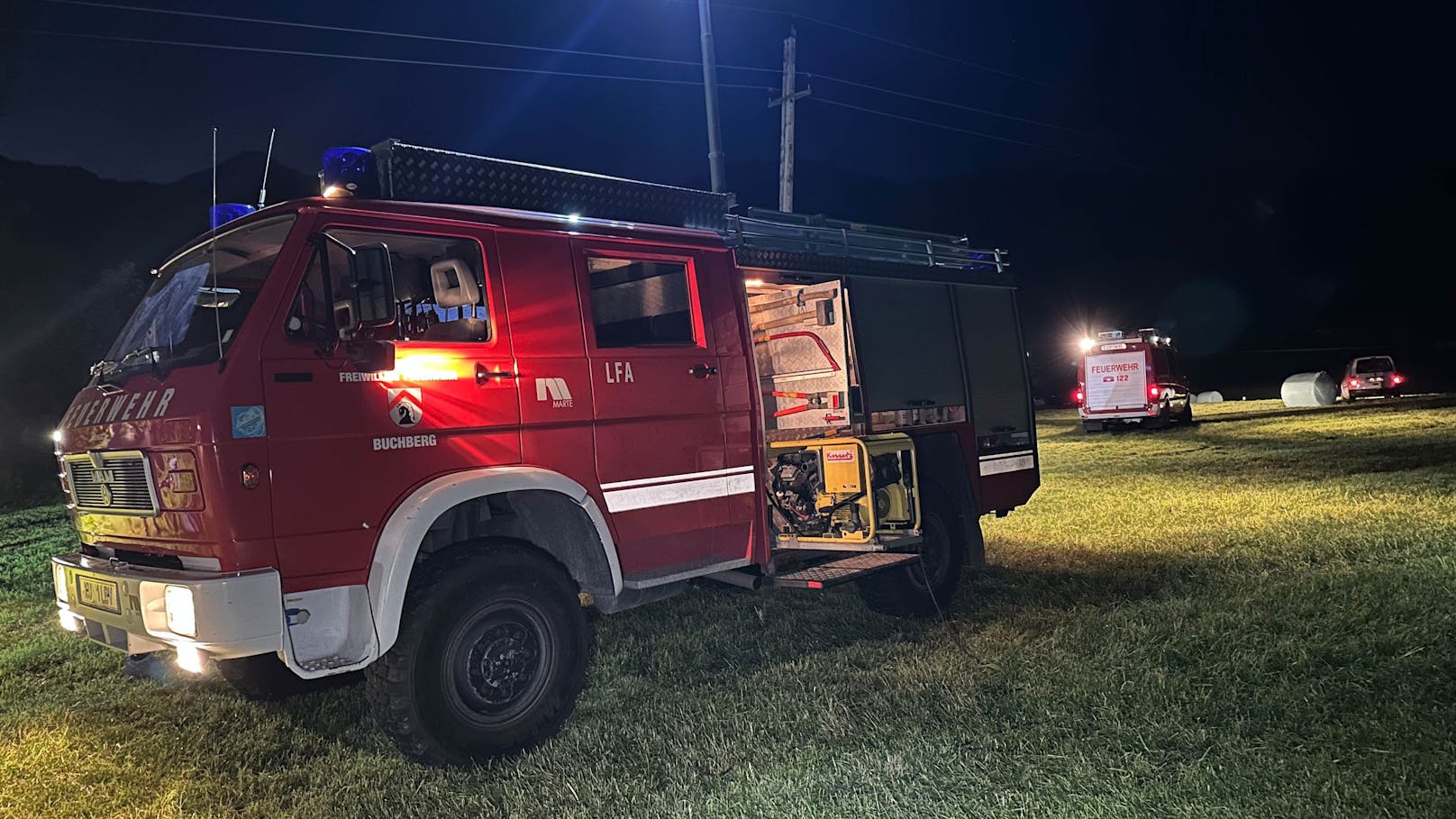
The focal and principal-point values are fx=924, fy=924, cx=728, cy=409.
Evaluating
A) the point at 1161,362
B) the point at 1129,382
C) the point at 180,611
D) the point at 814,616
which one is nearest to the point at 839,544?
the point at 814,616

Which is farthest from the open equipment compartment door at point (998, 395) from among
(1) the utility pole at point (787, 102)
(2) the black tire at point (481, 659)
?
(1) the utility pole at point (787, 102)

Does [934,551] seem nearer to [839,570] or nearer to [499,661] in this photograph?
[839,570]

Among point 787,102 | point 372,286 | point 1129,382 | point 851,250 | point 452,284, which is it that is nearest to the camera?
point 372,286

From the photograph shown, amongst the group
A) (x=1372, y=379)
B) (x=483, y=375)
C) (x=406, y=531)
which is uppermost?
(x=483, y=375)

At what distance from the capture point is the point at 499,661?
4.30m

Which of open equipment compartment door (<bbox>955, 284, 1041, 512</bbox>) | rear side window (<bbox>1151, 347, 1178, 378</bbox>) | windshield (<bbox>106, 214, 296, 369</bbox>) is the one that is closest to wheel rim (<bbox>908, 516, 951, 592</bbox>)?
open equipment compartment door (<bbox>955, 284, 1041, 512</bbox>)

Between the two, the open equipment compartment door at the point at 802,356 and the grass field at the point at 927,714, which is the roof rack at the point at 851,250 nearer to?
the open equipment compartment door at the point at 802,356

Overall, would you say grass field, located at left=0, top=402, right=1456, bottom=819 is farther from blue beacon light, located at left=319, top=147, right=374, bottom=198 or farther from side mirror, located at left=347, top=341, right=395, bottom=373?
blue beacon light, located at left=319, top=147, right=374, bottom=198

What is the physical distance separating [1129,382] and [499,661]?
2112cm

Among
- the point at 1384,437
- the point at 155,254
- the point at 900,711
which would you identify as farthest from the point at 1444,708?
the point at 155,254

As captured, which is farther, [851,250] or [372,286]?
[851,250]

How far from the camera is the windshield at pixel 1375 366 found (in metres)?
30.1

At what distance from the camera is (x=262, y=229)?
4230mm

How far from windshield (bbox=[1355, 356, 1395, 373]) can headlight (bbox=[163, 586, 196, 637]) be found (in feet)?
116
